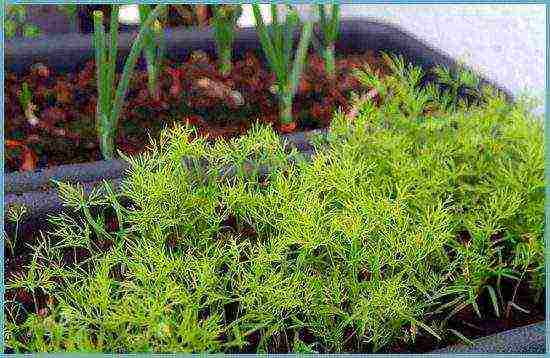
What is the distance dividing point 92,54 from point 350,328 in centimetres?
92

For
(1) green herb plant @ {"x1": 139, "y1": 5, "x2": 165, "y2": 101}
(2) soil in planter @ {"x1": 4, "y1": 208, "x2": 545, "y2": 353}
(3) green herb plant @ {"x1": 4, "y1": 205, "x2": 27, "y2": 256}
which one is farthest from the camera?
(1) green herb plant @ {"x1": 139, "y1": 5, "x2": 165, "y2": 101}

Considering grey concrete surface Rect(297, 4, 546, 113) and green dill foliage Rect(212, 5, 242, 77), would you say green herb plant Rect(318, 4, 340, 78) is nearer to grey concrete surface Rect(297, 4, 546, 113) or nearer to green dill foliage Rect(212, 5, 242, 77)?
grey concrete surface Rect(297, 4, 546, 113)

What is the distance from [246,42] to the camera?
1850 millimetres

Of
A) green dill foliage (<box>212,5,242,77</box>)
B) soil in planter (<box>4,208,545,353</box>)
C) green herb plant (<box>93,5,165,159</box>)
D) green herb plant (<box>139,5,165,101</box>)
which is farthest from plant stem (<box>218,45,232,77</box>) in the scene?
soil in planter (<box>4,208,545,353</box>)

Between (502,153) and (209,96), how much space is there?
61 centimetres

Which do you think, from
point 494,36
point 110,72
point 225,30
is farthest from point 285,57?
point 494,36

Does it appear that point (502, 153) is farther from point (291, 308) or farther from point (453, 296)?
point (291, 308)

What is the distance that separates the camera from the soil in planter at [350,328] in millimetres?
1083

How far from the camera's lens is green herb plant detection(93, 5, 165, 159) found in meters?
1.35

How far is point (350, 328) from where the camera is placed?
Result: 1106mm

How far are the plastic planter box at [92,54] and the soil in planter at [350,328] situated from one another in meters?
0.06

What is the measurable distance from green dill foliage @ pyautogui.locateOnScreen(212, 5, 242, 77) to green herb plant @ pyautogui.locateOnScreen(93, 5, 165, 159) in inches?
11.4

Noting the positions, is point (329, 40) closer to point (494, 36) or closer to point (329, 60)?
point (329, 60)

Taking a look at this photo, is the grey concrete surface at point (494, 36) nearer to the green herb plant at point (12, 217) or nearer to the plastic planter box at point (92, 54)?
the plastic planter box at point (92, 54)
